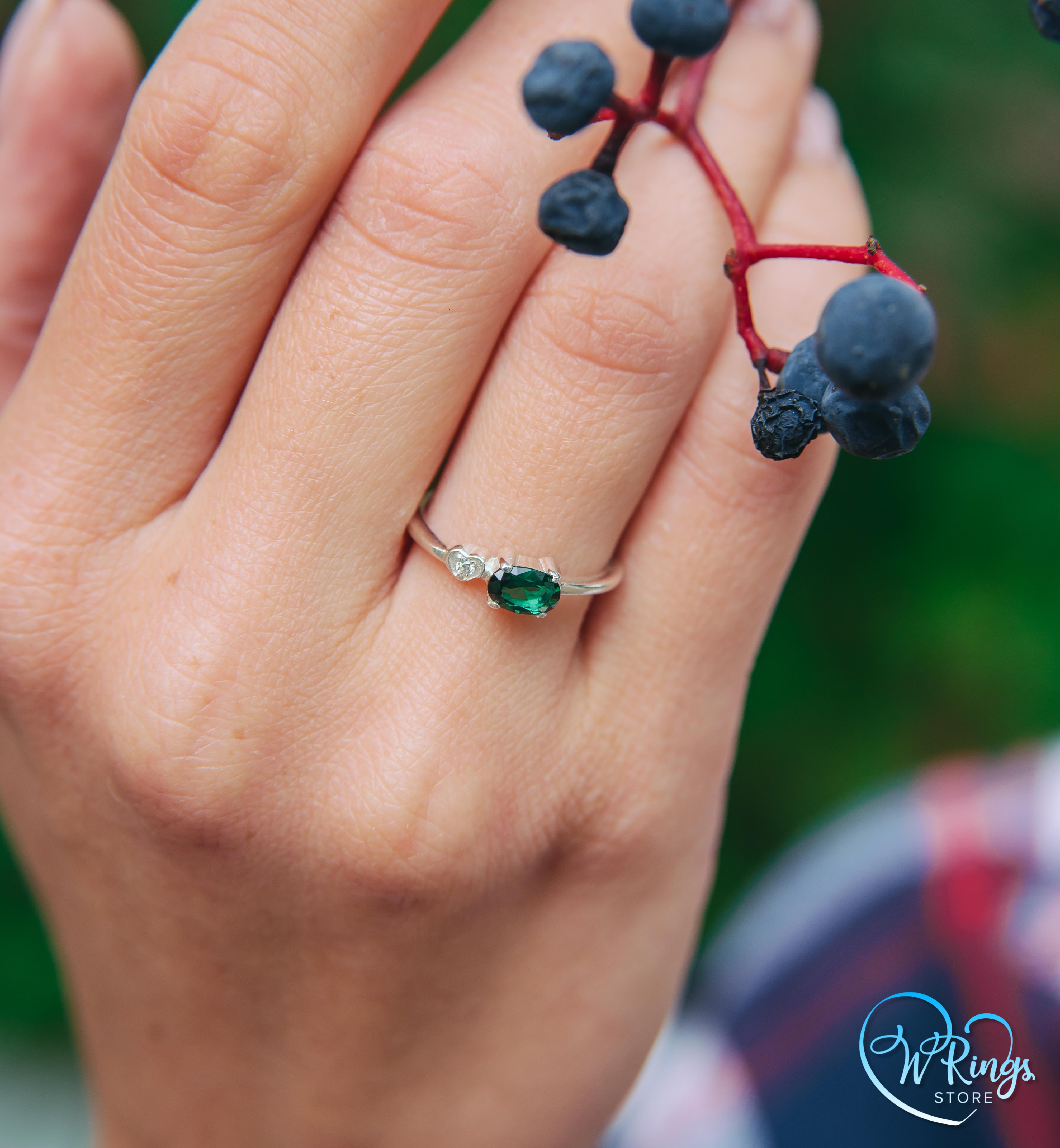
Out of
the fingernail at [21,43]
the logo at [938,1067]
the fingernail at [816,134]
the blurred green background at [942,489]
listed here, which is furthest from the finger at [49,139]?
the logo at [938,1067]

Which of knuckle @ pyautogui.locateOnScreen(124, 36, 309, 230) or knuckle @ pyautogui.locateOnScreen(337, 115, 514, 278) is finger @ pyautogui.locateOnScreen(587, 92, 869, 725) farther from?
knuckle @ pyautogui.locateOnScreen(124, 36, 309, 230)

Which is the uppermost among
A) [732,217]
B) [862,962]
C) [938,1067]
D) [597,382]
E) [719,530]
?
[732,217]

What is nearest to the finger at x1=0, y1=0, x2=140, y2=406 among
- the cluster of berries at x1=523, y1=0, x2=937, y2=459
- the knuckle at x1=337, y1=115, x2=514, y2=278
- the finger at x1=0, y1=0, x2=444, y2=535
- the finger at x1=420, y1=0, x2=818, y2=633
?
the finger at x1=0, y1=0, x2=444, y2=535

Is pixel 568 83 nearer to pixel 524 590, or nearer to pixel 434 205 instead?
pixel 434 205

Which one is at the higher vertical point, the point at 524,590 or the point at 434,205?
the point at 434,205

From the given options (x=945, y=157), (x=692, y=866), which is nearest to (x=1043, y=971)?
(x=692, y=866)

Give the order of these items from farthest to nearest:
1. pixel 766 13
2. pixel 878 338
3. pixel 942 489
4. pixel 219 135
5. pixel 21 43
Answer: pixel 942 489 → pixel 21 43 → pixel 766 13 → pixel 219 135 → pixel 878 338

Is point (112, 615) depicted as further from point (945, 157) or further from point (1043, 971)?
point (945, 157)

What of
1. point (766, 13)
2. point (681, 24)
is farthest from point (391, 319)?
point (766, 13)
